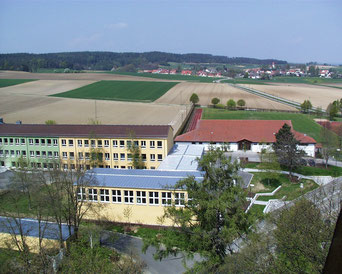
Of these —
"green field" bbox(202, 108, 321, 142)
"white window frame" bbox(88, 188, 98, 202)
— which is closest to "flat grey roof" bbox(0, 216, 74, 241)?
"white window frame" bbox(88, 188, 98, 202)

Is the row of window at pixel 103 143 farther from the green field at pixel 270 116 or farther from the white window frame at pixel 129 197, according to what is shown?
the green field at pixel 270 116

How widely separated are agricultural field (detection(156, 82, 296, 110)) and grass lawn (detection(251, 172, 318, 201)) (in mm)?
41884

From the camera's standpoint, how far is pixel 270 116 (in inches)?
2490

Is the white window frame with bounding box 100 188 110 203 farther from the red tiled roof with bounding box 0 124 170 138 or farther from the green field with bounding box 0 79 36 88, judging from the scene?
the green field with bounding box 0 79 36 88

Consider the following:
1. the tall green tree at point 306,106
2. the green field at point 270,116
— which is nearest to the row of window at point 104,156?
the green field at point 270,116

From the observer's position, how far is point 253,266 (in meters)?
11.6

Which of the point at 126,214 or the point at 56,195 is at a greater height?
the point at 56,195

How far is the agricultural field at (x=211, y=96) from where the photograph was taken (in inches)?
3002

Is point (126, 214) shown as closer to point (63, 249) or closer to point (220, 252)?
point (63, 249)

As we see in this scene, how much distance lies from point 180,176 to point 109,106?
49.6 metres

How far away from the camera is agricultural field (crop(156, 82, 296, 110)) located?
76.2m

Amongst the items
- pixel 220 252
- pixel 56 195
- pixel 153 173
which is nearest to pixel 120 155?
pixel 153 173

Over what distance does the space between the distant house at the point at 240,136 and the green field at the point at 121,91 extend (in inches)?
1487

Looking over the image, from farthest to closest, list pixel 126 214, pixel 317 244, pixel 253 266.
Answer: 1. pixel 126 214
2. pixel 317 244
3. pixel 253 266
